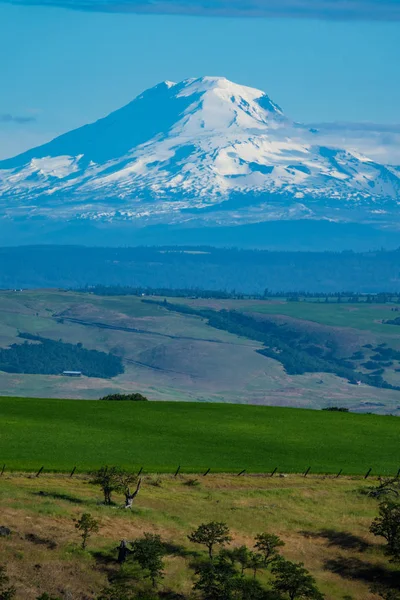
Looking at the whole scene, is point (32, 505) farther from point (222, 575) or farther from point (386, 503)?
point (386, 503)

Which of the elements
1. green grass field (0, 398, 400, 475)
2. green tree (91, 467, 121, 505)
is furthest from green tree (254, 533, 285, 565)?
green grass field (0, 398, 400, 475)

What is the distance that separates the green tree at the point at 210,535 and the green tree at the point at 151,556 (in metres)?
2.03

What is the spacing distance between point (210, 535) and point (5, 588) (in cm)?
1098

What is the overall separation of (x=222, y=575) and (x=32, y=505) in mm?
12758

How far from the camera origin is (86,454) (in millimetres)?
80312

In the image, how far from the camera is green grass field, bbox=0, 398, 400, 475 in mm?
79875

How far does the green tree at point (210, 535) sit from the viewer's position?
202 ft

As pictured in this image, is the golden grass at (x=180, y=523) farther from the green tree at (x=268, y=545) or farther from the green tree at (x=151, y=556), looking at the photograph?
the green tree at (x=268, y=545)

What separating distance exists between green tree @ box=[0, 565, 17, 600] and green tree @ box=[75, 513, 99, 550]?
538 cm

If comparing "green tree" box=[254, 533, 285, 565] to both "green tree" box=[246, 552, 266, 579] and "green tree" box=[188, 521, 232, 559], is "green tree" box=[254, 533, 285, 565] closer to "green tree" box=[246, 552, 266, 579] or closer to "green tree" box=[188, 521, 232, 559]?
"green tree" box=[246, 552, 266, 579]

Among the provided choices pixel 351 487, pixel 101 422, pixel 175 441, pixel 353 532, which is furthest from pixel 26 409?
pixel 353 532

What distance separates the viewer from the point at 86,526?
202 feet

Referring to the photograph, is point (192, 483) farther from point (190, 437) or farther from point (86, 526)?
point (190, 437)

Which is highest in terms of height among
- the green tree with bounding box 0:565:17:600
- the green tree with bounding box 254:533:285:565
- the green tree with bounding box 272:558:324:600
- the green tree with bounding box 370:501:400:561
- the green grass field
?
the green grass field
